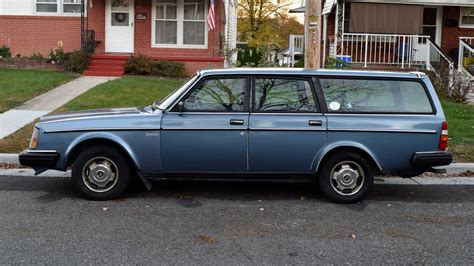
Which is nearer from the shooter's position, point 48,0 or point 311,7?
point 311,7

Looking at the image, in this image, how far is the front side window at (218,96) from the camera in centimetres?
A: 638

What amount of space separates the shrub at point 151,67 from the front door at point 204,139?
11685 millimetres

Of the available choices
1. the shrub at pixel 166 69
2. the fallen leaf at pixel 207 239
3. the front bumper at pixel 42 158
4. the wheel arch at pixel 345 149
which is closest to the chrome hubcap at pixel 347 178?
the wheel arch at pixel 345 149

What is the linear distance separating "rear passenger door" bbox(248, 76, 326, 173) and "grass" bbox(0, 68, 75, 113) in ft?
23.9

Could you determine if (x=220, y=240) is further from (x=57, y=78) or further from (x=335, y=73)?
(x=57, y=78)

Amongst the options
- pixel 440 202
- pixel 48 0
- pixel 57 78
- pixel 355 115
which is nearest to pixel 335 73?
pixel 355 115

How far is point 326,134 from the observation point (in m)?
6.26

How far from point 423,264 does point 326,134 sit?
2.06 m

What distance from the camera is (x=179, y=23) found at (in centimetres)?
1917

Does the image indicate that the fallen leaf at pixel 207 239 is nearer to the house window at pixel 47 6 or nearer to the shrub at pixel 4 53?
the shrub at pixel 4 53

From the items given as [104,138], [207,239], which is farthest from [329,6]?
[207,239]

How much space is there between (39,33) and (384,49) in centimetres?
1190

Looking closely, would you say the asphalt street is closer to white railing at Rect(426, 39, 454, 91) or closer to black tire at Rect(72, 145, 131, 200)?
black tire at Rect(72, 145, 131, 200)

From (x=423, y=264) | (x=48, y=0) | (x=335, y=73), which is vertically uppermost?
(x=48, y=0)
